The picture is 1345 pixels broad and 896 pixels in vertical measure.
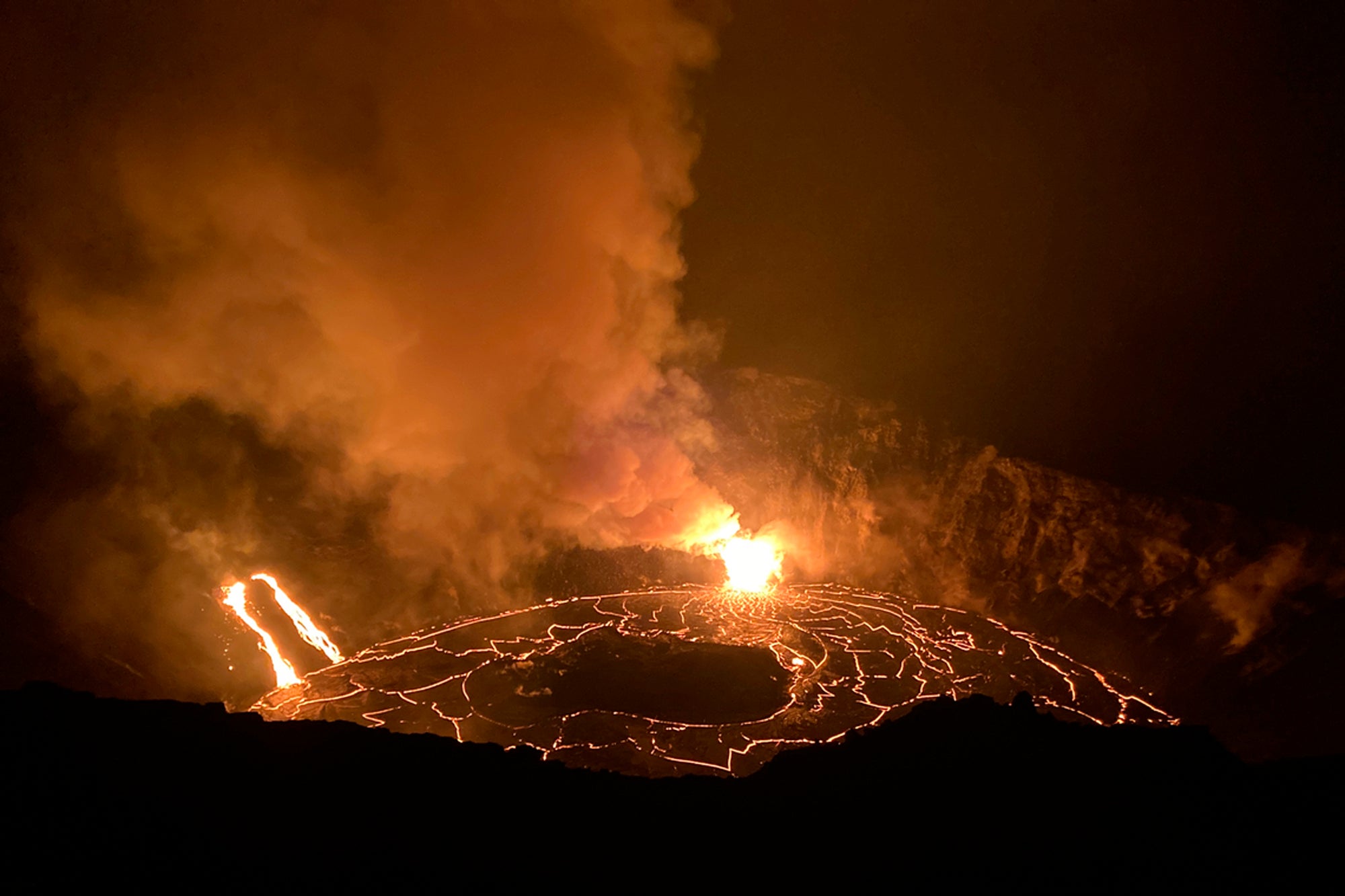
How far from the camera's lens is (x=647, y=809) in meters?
3.60

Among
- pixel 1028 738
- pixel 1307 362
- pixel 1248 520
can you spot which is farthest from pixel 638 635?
pixel 1307 362

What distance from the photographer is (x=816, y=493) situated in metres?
15.6

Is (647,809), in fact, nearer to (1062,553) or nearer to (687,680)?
(687,680)

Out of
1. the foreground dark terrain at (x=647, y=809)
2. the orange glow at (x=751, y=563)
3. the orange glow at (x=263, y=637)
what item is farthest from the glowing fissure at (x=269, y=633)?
the foreground dark terrain at (x=647, y=809)

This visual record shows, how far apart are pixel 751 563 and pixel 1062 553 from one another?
19.1 ft

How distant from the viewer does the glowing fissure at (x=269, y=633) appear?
35.4 ft

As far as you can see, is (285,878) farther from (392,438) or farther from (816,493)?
A: (816,493)

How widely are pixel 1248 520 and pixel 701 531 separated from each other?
9.26 metres

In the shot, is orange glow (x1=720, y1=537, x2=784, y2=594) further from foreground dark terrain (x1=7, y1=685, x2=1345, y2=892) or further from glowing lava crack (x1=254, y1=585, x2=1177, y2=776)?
foreground dark terrain (x1=7, y1=685, x2=1345, y2=892)

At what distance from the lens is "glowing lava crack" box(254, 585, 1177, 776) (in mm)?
8945

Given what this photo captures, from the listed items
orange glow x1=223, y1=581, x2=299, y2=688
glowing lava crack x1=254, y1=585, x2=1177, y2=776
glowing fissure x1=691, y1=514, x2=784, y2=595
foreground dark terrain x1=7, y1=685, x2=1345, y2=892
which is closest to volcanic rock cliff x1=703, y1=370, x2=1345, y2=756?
glowing fissure x1=691, y1=514, x2=784, y2=595

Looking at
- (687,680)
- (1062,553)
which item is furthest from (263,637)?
(1062,553)

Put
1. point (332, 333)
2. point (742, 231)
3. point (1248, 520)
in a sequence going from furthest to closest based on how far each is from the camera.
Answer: point (742, 231)
point (332, 333)
point (1248, 520)

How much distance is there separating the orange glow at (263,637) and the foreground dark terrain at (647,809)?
738cm
